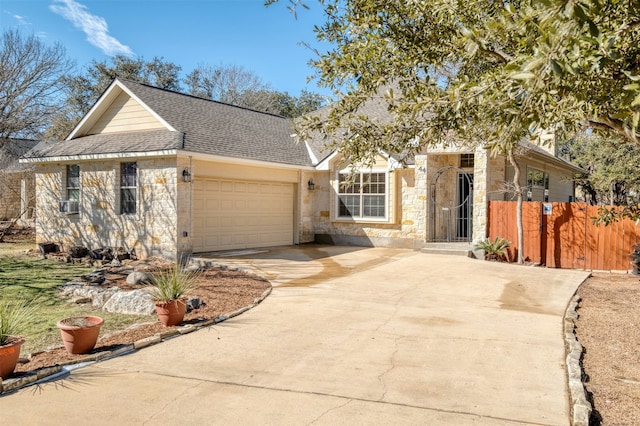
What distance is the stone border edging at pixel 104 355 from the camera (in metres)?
4.62

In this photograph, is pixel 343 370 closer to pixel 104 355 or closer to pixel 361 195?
pixel 104 355

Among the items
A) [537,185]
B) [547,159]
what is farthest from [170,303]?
[537,185]

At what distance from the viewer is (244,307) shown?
8000 millimetres

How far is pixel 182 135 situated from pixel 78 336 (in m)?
9.07

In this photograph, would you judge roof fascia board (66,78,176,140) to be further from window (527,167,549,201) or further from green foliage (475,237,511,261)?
window (527,167,549,201)

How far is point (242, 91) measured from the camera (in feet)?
123

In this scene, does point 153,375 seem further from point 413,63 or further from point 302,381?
point 413,63

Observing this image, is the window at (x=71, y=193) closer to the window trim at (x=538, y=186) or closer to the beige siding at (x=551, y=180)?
the beige siding at (x=551, y=180)

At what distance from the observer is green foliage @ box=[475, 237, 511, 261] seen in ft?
44.8

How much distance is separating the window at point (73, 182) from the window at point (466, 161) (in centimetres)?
1336

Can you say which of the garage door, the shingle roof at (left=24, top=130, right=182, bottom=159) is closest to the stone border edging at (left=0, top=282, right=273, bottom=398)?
the garage door

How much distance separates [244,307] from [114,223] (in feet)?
27.6

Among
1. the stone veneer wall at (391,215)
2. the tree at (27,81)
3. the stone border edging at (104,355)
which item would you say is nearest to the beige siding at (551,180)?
the stone veneer wall at (391,215)

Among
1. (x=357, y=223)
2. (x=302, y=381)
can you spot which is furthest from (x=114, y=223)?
(x=302, y=381)
